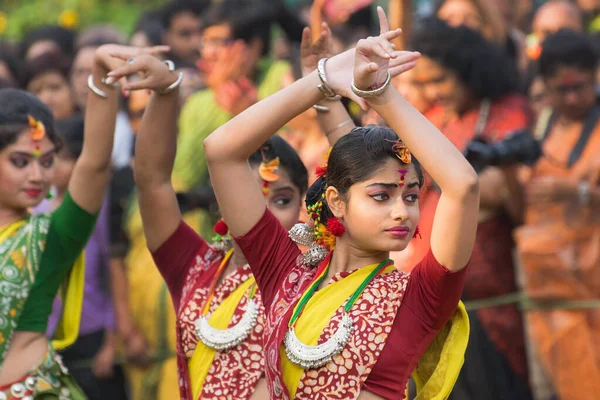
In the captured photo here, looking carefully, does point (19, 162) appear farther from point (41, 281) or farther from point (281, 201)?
point (281, 201)

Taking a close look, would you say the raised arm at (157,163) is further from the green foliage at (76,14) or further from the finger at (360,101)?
the green foliage at (76,14)

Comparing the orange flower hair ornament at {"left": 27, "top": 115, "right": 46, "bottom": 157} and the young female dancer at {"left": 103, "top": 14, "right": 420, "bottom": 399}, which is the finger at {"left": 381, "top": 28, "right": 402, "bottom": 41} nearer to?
the young female dancer at {"left": 103, "top": 14, "right": 420, "bottom": 399}

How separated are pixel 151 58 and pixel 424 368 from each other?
1.55 m

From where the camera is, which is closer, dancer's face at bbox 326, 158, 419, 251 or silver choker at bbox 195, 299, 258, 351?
dancer's face at bbox 326, 158, 419, 251

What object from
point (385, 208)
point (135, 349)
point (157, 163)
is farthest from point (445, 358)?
point (135, 349)

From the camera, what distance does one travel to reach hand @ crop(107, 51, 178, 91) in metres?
4.23

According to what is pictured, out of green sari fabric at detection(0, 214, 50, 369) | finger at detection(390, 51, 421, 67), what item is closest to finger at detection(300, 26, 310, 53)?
finger at detection(390, 51, 421, 67)

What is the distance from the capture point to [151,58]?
4328 mm

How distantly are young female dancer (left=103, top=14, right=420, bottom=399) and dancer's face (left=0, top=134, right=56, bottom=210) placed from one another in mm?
507

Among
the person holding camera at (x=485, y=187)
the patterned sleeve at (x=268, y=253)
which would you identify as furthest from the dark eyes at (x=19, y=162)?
the person holding camera at (x=485, y=187)

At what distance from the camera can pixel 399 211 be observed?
346cm

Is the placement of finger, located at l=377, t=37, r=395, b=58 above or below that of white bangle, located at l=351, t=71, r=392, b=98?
above

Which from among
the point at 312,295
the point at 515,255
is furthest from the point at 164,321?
the point at 312,295

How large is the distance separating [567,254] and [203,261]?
2.43 m
